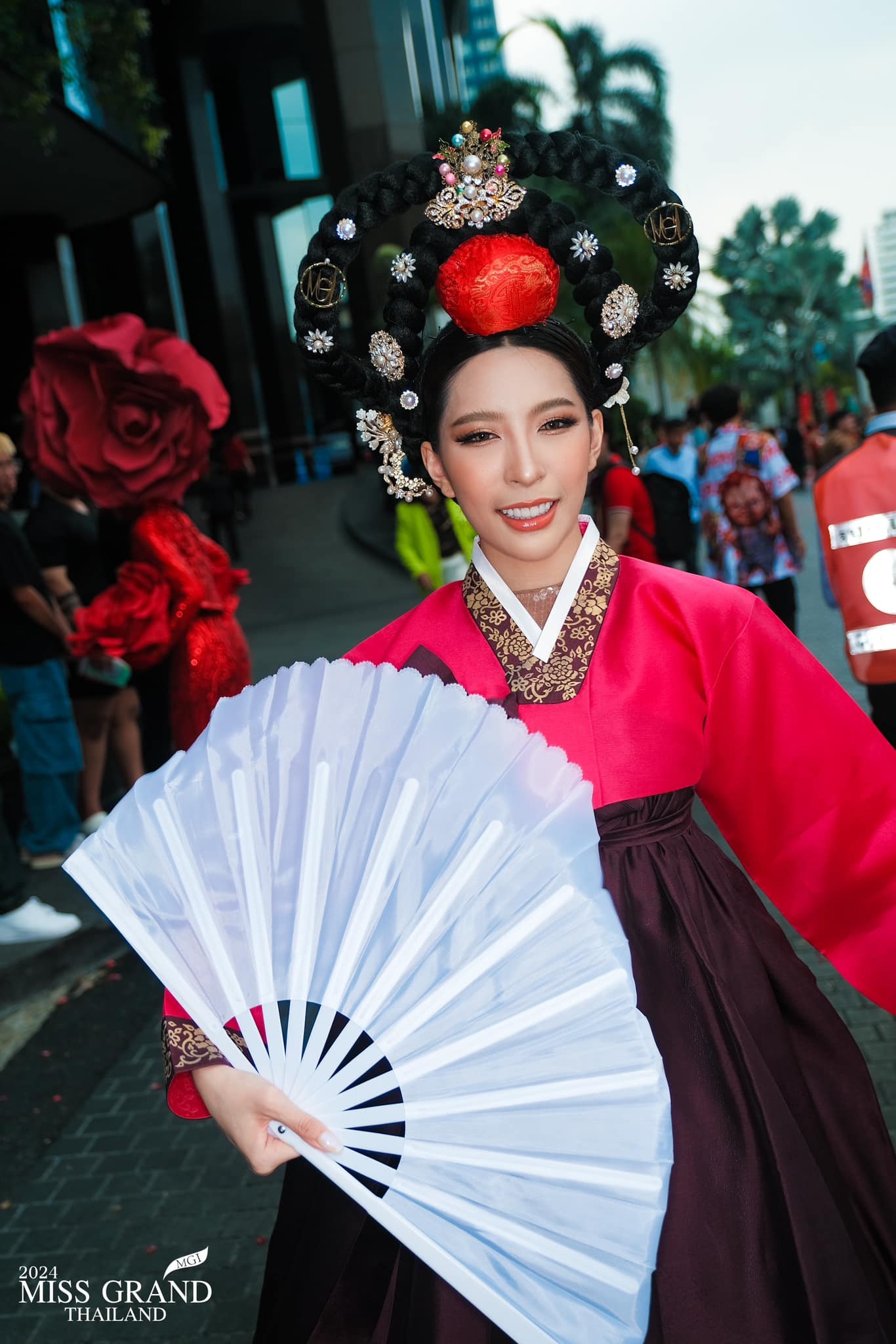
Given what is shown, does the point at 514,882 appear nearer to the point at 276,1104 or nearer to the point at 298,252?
the point at 276,1104

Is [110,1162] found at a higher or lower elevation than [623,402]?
lower

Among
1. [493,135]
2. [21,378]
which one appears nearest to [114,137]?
[21,378]

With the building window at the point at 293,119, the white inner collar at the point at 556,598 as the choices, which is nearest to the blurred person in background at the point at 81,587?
the white inner collar at the point at 556,598

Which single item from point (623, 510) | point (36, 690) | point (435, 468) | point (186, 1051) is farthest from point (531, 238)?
point (623, 510)

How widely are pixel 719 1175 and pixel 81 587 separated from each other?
4584 millimetres

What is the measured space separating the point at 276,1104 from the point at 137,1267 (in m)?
1.56

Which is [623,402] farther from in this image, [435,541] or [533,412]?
[435,541]

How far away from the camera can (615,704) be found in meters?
1.71

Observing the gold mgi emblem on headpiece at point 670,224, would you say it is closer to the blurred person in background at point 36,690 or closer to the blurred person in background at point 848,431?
the blurred person in background at point 36,690

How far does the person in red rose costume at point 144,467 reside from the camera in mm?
3986

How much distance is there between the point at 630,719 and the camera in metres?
1.70

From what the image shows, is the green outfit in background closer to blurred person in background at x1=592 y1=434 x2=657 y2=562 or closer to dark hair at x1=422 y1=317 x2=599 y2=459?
blurred person in background at x1=592 y1=434 x2=657 y2=562

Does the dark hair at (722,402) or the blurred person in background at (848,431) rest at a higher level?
the dark hair at (722,402)

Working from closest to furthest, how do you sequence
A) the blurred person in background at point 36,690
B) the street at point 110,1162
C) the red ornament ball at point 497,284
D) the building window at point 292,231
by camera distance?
the red ornament ball at point 497,284, the street at point 110,1162, the blurred person in background at point 36,690, the building window at point 292,231
